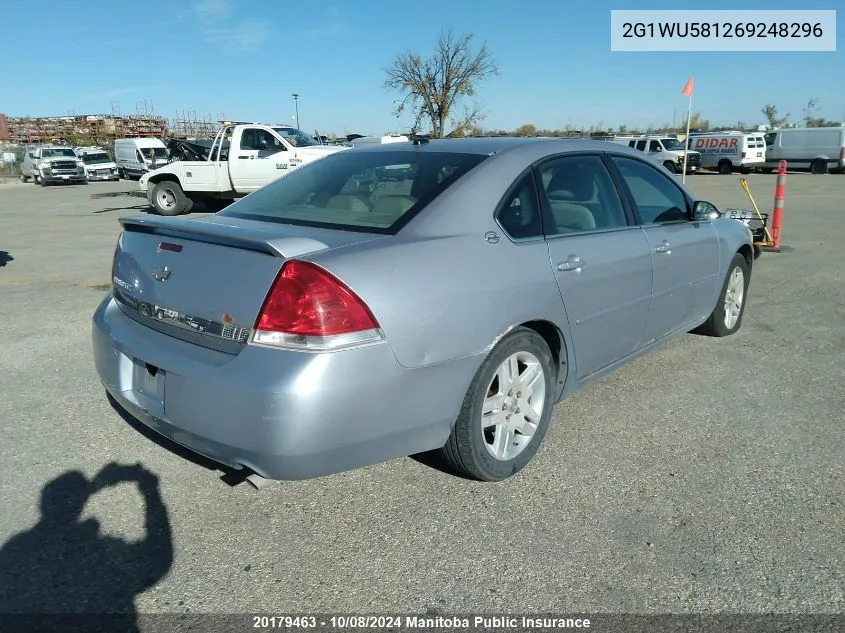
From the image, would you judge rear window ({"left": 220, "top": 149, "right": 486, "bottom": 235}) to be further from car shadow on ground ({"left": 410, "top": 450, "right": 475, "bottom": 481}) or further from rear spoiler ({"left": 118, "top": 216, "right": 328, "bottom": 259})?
car shadow on ground ({"left": 410, "top": 450, "right": 475, "bottom": 481})

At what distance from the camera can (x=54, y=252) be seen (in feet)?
32.9

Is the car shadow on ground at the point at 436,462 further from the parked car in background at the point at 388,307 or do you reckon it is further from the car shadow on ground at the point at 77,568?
the car shadow on ground at the point at 77,568

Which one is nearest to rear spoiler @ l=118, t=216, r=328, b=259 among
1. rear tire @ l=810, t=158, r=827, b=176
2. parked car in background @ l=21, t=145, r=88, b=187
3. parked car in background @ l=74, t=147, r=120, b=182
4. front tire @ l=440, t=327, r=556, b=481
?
front tire @ l=440, t=327, r=556, b=481

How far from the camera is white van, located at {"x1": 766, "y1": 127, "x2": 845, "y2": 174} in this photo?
3122cm

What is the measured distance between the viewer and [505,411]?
303 centimetres

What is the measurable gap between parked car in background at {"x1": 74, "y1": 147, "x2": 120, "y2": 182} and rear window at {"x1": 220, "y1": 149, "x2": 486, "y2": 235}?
34.4m

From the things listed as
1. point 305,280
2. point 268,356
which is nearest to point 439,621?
point 268,356

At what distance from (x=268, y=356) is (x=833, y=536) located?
2.28 metres

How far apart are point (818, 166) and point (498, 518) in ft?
117

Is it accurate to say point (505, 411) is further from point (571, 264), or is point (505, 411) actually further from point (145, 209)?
point (145, 209)

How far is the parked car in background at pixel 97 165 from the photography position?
111ft

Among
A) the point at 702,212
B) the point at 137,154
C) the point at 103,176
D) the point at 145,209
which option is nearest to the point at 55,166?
the point at 103,176

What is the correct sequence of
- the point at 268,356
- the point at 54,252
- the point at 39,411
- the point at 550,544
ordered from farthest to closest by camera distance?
the point at 54,252, the point at 39,411, the point at 550,544, the point at 268,356

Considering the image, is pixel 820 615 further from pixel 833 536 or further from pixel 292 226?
pixel 292 226
